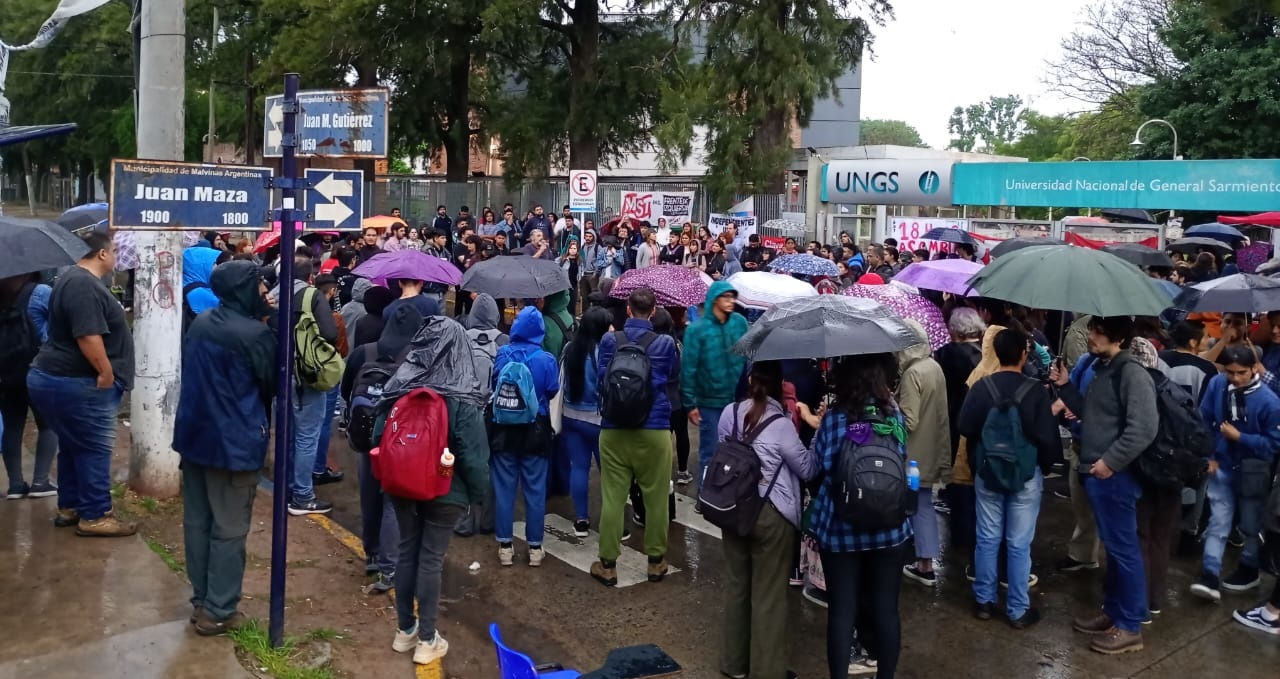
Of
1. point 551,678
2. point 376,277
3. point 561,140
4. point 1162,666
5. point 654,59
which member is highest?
point 654,59

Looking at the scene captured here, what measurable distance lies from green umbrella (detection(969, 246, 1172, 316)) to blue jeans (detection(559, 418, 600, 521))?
263 centimetres

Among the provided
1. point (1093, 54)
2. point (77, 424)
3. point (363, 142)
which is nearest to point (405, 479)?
point (363, 142)

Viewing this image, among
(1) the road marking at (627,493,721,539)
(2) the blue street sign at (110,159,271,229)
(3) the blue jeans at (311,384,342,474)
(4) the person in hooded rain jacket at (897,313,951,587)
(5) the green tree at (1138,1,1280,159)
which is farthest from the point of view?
(5) the green tree at (1138,1,1280,159)

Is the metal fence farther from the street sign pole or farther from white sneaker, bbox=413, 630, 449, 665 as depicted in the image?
white sneaker, bbox=413, 630, 449, 665

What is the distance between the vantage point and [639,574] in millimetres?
6633

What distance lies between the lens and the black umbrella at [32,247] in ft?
18.4

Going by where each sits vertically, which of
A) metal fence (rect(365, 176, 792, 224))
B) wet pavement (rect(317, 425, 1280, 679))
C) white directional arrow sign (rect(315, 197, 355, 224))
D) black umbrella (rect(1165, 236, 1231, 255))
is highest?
metal fence (rect(365, 176, 792, 224))

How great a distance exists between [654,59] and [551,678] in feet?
85.2

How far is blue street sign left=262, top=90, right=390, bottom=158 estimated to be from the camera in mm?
4980

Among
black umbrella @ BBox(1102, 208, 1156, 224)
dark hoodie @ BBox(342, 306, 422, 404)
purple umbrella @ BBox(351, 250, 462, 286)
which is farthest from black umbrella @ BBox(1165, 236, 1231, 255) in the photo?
dark hoodie @ BBox(342, 306, 422, 404)

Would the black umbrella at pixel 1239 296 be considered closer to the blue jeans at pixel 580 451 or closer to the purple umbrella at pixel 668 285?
the purple umbrella at pixel 668 285

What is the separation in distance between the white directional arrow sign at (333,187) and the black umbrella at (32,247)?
1.82 m

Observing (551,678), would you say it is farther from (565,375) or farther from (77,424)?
(77,424)

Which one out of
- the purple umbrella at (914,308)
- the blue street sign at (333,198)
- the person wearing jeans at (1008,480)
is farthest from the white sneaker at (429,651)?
the purple umbrella at (914,308)
